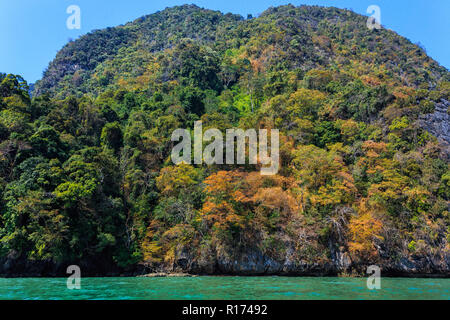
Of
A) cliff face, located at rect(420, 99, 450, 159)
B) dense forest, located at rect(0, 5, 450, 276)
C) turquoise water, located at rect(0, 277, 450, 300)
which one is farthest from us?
cliff face, located at rect(420, 99, 450, 159)

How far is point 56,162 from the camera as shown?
23703mm

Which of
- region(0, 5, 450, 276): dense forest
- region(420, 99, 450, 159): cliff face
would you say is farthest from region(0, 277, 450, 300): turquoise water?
region(420, 99, 450, 159): cliff face

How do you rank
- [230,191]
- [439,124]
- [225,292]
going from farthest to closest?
[439,124]
[230,191]
[225,292]

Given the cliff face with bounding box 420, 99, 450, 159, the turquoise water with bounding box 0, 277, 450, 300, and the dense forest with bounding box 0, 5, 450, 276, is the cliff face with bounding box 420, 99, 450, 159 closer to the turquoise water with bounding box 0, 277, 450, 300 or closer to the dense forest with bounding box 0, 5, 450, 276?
the dense forest with bounding box 0, 5, 450, 276

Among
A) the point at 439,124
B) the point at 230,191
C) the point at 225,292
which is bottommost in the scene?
the point at 225,292

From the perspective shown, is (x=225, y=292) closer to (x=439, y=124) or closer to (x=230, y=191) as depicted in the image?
(x=230, y=191)

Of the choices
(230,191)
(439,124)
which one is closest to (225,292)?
(230,191)

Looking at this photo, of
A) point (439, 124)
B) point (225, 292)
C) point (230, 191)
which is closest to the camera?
point (225, 292)

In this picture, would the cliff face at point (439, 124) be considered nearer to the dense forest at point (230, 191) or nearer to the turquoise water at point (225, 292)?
the dense forest at point (230, 191)

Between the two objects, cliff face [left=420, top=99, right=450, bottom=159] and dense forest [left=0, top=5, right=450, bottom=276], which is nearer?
dense forest [left=0, top=5, right=450, bottom=276]

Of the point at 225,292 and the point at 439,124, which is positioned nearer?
the point at 225,292

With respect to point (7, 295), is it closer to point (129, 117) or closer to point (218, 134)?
point (218, 134)

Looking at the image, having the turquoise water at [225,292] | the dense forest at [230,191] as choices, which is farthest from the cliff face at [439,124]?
the turquoise water at [225,292]
